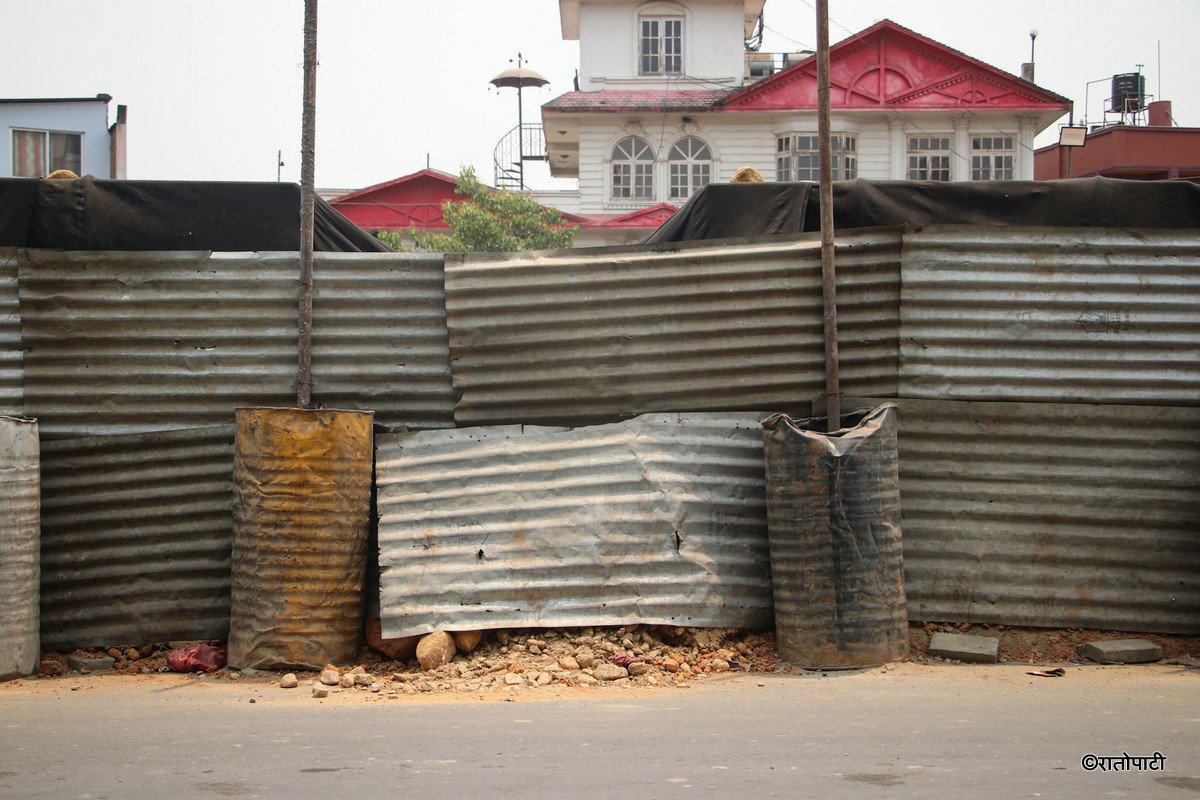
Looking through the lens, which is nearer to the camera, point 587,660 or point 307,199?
point 587,660

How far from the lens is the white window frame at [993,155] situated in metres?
29.0

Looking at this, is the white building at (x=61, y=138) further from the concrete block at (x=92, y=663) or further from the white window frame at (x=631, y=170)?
the concrete block at (x=92, y=663)

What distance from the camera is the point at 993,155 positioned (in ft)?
95.2

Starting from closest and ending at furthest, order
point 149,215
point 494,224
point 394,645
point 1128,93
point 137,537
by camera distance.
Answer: point 394,645, point 137,537, point 149,215, point 494,224, point 1128,93

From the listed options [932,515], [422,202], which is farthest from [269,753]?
[422,202]

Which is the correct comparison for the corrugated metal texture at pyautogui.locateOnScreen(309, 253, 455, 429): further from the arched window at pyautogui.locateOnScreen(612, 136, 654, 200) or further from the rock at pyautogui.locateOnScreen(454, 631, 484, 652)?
the arched window at pyautogui.locateOnScreen(612, 136, 654, 200)

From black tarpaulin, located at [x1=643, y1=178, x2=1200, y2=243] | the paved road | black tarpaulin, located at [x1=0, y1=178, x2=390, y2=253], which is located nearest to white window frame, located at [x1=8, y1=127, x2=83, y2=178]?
black tarpaulin, located at [x1=0, y1=178, x2=390, y2=253]

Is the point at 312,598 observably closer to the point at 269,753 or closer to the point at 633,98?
the point at 269,753

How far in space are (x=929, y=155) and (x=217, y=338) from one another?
25026 mm

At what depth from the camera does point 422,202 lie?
101 feet

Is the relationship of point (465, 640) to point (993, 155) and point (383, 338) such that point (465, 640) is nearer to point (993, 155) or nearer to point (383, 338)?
point (383, 338)

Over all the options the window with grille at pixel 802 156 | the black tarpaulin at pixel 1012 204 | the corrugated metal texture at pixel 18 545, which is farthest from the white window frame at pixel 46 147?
the black tarpaulin at pixel 1012 204

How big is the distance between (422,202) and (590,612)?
82.6ft

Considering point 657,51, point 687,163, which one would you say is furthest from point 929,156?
point 657,51
